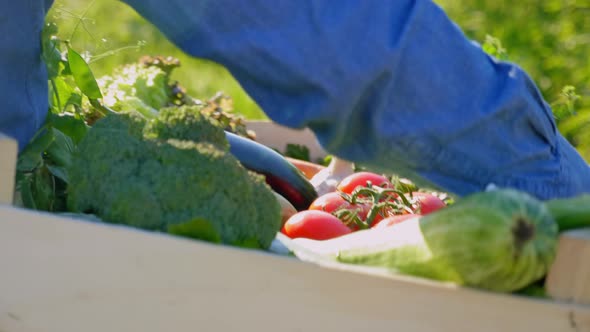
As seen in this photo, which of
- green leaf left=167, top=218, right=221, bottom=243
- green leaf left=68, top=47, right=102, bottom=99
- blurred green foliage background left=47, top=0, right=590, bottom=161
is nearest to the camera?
green leaf left=167, top=218, right=221, bottom=243

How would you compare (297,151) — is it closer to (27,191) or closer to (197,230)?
(27,191)

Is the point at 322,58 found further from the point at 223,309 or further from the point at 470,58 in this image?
the point at 223,309

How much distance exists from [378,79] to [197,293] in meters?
0.42

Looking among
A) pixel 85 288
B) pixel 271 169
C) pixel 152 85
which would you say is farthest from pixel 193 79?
pixel 85 288

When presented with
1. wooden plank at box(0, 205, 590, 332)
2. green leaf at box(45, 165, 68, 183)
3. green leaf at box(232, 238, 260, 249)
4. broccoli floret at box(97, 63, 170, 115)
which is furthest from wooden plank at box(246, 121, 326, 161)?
wooden plank at box(0, 205, 590, 332)

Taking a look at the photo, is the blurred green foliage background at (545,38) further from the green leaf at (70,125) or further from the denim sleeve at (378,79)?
the denim sleeve at (378,79)

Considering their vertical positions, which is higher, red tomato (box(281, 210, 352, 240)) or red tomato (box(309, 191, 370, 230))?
red tomato (box(281, 210, 352, 240))

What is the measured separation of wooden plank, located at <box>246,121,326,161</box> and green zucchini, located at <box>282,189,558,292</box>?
74.7 inches

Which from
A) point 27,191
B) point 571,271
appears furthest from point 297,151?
point 571,271

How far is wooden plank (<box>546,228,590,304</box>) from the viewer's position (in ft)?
4.30

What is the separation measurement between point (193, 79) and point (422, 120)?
4.60m

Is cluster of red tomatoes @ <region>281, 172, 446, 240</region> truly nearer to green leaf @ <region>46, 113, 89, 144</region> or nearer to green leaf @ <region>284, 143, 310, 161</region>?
green leaf @ <region>46, 113, 89, 144</region>

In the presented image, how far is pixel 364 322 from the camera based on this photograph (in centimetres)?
138

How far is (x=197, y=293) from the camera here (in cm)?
143
